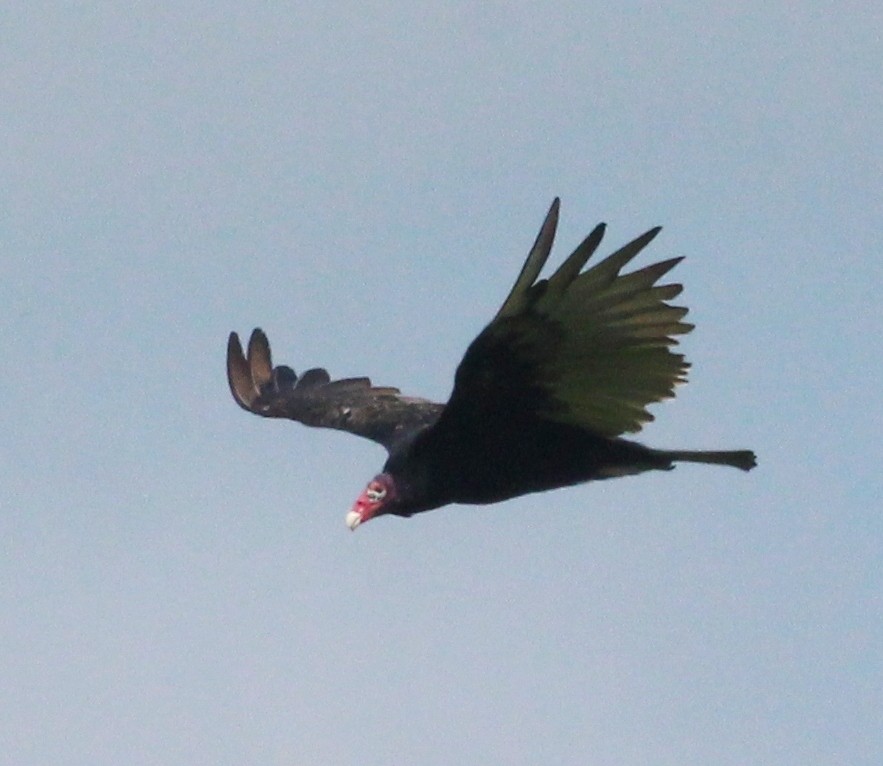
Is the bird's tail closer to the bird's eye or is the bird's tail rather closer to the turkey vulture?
the turkey vulture

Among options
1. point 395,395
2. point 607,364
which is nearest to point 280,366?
point 395,395

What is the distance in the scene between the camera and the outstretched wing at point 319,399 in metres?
14.1

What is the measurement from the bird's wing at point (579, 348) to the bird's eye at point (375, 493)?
2.99ft

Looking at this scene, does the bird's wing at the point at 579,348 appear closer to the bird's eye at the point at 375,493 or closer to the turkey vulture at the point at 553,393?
the turkey vulture at the point at 553,393

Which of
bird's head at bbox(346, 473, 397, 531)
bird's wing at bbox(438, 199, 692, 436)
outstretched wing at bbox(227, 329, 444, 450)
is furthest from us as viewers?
outstretched wing at bbox(227, 329, 444, 450)

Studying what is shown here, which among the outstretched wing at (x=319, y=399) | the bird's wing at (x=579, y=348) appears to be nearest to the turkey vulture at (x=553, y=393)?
the bird's wing at (x=579, y=348)

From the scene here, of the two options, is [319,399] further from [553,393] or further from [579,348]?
[579,348]

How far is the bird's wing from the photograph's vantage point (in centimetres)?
1110

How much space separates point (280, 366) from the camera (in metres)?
15.9

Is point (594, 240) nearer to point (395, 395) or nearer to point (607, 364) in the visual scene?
point (607, 364)

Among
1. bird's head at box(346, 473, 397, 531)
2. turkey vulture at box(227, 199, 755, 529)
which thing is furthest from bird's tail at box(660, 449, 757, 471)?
bird's head at box(346, 473, 397, 531)

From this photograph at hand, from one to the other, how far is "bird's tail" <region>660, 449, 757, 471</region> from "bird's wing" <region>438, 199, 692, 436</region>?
0.33 m

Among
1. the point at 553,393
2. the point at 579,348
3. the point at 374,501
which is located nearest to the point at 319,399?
the point at 374,501

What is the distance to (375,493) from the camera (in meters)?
12.6
